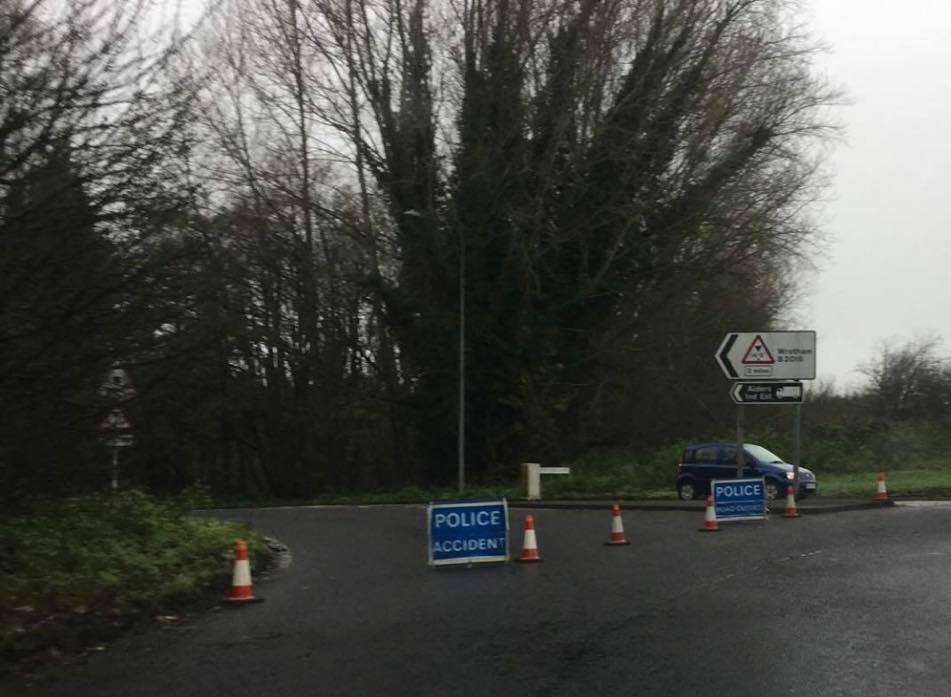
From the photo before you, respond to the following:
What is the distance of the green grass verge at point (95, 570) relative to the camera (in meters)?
10.8

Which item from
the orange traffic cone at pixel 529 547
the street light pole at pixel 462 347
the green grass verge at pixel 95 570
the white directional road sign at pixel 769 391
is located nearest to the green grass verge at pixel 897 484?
the white directional road sign at pixel 769 391

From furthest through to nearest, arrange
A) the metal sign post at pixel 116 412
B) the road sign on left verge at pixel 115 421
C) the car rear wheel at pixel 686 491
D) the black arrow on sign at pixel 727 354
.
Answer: the car rear wheel at pixel 686 491 → the black arrow on sign at pixel 727 354 → the road sign on left verge at pixel 115 421 → the metal sign post at pixel 116 412

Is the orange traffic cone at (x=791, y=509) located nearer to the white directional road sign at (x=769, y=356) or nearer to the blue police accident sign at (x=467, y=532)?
the white directional road sign at (x=769, y=356)

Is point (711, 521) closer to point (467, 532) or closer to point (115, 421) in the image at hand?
point (467, 532)

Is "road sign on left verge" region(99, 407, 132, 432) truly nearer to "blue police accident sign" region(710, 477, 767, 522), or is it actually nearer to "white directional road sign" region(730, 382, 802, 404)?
"blue police accident sign" region(710, 477, 767, 522)

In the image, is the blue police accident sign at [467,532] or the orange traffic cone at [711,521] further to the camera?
the orange traffic cone at [711,521]

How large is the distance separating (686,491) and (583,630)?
22988 mm

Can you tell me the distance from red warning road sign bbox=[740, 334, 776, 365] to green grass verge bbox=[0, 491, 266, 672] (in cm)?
1026

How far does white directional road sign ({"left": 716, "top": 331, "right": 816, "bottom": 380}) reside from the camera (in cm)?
2472

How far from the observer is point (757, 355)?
2481 centimetres

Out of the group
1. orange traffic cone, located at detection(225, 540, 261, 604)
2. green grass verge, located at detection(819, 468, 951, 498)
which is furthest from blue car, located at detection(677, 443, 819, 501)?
orange traffic cone, located at detection(225, 540, 261, 604)

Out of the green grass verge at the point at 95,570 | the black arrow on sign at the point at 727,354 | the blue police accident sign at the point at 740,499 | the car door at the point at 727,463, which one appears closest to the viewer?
the green grass verge at the point at 95,570

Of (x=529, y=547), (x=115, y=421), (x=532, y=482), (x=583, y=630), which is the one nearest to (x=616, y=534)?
(x=529, y=547)

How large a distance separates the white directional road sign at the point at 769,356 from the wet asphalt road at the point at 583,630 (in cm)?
681
